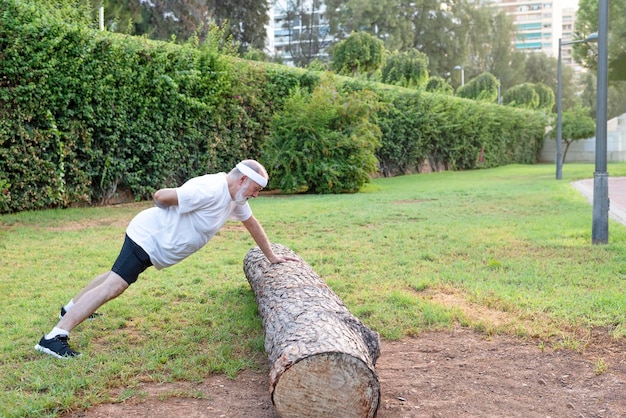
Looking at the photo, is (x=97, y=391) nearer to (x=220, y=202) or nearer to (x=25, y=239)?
(x=220, y=202)

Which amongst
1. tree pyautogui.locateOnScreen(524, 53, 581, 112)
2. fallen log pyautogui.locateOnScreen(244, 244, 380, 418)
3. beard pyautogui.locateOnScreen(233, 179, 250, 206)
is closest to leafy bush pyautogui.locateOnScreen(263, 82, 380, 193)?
beard pyautogui.locateOnScreen(233, 179, 250, 206)

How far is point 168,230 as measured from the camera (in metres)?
4.12

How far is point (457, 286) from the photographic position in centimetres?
573

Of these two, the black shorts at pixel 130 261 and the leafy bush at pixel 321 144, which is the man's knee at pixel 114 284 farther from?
the leafy bush at pixel 321 144

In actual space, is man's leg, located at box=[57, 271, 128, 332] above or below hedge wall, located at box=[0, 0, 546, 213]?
below

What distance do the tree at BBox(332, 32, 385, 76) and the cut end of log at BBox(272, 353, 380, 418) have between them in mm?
26924

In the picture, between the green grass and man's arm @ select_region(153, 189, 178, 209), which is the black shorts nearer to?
man's arm @ select_region(153, 189, 178, 209)

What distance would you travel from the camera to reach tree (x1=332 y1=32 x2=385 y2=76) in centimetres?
2967

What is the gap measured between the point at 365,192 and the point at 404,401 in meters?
13.1

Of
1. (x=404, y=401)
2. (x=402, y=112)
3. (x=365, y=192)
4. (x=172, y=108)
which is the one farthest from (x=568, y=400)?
(x=402, y=112)

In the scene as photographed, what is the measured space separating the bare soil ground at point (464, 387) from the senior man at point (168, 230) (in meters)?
0.73

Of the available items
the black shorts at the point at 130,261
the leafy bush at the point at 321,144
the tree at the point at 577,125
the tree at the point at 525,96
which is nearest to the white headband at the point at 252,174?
the black shorts at the point at 130,261

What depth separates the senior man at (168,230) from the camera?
13.1ft

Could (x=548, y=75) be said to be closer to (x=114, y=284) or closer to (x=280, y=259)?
(x=280, y=259)
